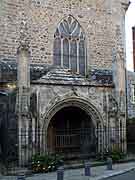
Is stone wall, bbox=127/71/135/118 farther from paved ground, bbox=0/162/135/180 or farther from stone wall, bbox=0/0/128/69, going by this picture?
paved ground, bbox=0/162/135/180

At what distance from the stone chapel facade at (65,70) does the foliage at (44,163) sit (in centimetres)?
89

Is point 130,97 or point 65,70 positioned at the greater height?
point 65,70

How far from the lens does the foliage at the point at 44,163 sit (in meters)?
15.2

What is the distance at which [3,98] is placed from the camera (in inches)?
701

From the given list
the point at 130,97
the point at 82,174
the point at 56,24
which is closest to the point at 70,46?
the point at 56,24

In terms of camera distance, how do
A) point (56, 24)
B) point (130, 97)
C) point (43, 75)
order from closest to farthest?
point (43, 75) → point (56, 24) → point (130, 97)

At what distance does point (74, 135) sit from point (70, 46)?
6.35 meters

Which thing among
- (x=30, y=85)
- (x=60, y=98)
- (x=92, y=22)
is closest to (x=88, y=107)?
(x=60, y=98)

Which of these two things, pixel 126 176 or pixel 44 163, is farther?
pixel 44 163

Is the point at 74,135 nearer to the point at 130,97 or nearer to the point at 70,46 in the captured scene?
the point at 70,46

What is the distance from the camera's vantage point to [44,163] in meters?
15.4

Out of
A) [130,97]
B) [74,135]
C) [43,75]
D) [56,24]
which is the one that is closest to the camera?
[43,75]

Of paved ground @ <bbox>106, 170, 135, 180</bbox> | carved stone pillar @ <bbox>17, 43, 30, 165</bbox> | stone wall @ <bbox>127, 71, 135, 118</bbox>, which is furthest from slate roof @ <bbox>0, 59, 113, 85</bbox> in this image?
paved ground @ <bbox>106, 170, 135, 180</bbox>

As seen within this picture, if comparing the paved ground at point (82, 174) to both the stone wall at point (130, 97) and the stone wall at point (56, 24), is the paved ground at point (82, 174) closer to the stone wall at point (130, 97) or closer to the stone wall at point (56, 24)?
the stone wall at point (56, 24)
